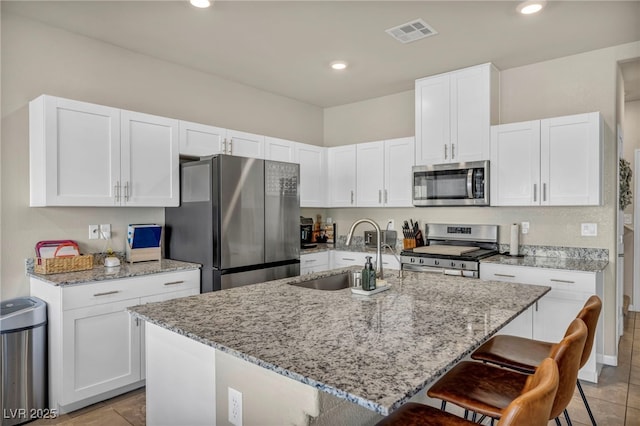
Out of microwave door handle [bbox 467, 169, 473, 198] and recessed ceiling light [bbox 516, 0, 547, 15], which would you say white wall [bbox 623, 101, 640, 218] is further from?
recessed ceiling light [bbox 516, 0, 547, 15]

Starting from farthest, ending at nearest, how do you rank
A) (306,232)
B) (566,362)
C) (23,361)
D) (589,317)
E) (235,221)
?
(306,232), (235,221), (23,361), (589,317), (566,362)

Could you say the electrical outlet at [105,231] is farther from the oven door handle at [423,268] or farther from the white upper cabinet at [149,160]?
the oven door handle at [423,268]

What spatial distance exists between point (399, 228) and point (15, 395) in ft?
12.1

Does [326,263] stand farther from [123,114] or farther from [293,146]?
[123,114]

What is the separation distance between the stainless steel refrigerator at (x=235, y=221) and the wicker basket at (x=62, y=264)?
736mm

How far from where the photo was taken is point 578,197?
10.4ft

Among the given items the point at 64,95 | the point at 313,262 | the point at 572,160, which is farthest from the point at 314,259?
the point at 64,95

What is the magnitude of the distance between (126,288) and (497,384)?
2366mm

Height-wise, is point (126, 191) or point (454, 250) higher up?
point (126, 191)

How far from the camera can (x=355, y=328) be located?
1.44 metres

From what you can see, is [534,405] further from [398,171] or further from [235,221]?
[398,171]

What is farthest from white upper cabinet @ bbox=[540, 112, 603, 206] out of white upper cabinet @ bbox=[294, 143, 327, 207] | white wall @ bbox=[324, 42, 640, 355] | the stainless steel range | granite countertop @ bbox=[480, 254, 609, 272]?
white upper cabinet @ bbox=[294, 143, 327, 207]

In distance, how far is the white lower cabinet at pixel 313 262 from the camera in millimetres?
4152

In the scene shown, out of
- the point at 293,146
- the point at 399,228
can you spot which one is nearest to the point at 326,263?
the point at 399,228
